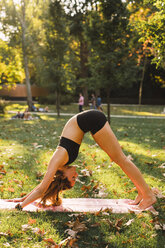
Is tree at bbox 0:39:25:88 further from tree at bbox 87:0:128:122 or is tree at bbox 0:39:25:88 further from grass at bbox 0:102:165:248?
grass at bbox 0:102:165:248

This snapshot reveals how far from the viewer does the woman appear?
3.26 m

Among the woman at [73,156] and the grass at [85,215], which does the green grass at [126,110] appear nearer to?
the grass at [85,215]

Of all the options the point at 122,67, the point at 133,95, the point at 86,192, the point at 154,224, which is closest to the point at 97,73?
the point at 122,67

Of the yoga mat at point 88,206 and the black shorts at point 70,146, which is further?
the yoga mat at point 88,206

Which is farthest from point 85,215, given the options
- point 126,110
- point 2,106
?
point 126,110

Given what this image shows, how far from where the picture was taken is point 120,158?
3.45m

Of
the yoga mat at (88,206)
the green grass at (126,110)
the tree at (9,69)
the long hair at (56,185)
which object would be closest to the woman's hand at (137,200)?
the yoga mat at (88,206)

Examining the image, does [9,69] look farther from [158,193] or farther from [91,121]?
[158,193]

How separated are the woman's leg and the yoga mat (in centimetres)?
16

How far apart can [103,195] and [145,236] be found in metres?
1.28

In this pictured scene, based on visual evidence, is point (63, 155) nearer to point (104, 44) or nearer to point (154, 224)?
point (154, 224)

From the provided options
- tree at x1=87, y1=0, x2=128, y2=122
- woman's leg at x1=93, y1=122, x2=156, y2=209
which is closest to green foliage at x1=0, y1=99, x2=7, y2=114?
tree at x1=87, y1=0, x2=128, y2=122

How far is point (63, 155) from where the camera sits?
326 cm

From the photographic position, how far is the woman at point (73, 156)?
3.26m
